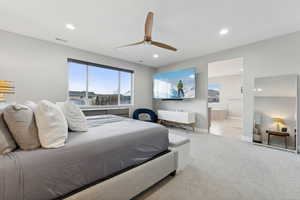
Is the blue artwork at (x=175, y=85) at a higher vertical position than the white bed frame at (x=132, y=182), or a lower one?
higher

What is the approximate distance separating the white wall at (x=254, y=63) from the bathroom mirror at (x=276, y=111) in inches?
5.6

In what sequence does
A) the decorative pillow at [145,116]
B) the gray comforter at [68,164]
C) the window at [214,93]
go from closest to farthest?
the gray comforter at [68,164] → the decorative pillow at [145,116] → the window at [214,93]

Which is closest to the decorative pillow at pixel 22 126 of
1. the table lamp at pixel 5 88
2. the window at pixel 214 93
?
the table lamp at pixel 5 88

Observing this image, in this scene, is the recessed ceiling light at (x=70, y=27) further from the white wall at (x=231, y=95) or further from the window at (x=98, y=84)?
the white wall at (x=231, y=95)

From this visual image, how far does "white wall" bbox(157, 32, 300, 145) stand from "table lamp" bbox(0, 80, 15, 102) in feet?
16.8

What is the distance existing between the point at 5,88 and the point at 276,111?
20.1 feet

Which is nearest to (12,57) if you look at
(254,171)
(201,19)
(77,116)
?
(77,116)

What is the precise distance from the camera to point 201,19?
2.36m

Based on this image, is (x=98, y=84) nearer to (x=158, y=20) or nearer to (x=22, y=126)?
(x=158, y=20)

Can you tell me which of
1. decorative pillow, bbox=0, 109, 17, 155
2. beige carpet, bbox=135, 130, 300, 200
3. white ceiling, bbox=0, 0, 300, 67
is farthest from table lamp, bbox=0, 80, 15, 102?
beige carpet, bbox=135, 130, 300, 200

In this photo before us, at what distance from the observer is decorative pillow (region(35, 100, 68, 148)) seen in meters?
1.04

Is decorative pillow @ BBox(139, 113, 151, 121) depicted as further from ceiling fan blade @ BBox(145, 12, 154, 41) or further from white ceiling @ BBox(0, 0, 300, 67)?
ceiling fan blade @ BBox(145, 12, 154, 41)

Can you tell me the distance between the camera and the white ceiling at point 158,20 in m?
2.01

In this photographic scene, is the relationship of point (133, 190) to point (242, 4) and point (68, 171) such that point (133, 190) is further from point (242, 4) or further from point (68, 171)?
point (242, 4)
